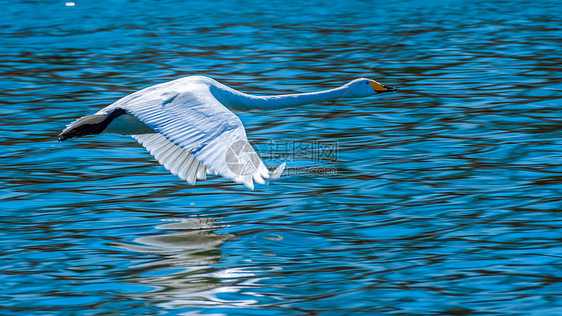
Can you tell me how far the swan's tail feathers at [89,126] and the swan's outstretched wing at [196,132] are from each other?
161mm

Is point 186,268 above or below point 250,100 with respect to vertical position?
below

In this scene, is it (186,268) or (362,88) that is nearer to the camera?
(186,268)

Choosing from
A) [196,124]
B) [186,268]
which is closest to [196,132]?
[196,124]

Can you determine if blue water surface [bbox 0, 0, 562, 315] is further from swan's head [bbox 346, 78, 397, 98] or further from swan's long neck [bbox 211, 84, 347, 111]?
swan's long neck [bbox 211, 84, 347, 111]

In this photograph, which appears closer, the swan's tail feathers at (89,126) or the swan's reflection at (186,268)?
the swan's reflection at (186,268)

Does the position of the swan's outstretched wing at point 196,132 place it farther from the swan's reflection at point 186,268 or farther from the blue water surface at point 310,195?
the swan's reflection at point 186,268

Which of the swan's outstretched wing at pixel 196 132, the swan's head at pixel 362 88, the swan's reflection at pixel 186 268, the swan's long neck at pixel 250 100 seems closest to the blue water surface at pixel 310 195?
the swan's reflection at pixel 186 268

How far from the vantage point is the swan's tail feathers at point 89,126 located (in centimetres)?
936

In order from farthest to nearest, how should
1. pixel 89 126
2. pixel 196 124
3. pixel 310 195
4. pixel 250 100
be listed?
1. pixel 250 100
2. pixel 310 195
3. pixel 89 126
4. pixel 196 124

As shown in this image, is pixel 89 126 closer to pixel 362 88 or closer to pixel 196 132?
pixel 196 132

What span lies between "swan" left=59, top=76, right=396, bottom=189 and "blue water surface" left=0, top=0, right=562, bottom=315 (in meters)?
0.57

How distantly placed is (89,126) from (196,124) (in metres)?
1.82

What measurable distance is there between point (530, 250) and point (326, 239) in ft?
6.54

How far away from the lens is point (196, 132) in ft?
26.2
